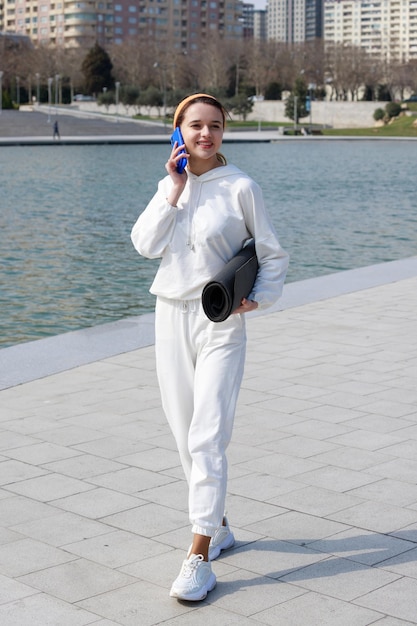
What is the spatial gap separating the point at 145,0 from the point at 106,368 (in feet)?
484

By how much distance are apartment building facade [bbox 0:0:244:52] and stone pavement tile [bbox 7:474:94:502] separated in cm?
13564

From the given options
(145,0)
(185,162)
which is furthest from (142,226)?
(145,0)

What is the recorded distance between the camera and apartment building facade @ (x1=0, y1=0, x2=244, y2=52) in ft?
463

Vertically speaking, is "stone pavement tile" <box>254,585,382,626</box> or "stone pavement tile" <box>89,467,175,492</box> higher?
"stone pavement tile" <box>254,585,382,626</box>

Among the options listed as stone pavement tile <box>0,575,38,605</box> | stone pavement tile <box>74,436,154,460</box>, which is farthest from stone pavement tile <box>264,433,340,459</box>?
stone pavement tile <box>0,575,38,605</box>

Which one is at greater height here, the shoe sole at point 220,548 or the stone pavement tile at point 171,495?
the shoe sole at point 220,548

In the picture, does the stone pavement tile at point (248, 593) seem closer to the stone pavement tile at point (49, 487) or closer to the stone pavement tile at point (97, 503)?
the stone pavement tile at point (97, 503)

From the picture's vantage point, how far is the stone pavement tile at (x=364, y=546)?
12.5 ft

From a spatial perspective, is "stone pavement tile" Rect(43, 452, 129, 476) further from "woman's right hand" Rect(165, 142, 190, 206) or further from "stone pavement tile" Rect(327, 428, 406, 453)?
"woman's right hand" Rect(165, 142, 190, 206)

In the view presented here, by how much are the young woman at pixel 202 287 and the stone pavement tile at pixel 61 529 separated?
585 mm

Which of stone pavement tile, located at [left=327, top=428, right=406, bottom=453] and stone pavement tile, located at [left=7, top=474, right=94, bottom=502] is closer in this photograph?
stone pavement tile, located at [left=7, top=474, right=94, bottom=502]

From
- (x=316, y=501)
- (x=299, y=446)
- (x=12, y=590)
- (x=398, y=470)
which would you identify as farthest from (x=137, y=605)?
(x=299, y=446)

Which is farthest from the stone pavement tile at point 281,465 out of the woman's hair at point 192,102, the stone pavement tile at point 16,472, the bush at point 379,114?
the bush at point 379,114

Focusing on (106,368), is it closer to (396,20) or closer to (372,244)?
(372,244)
